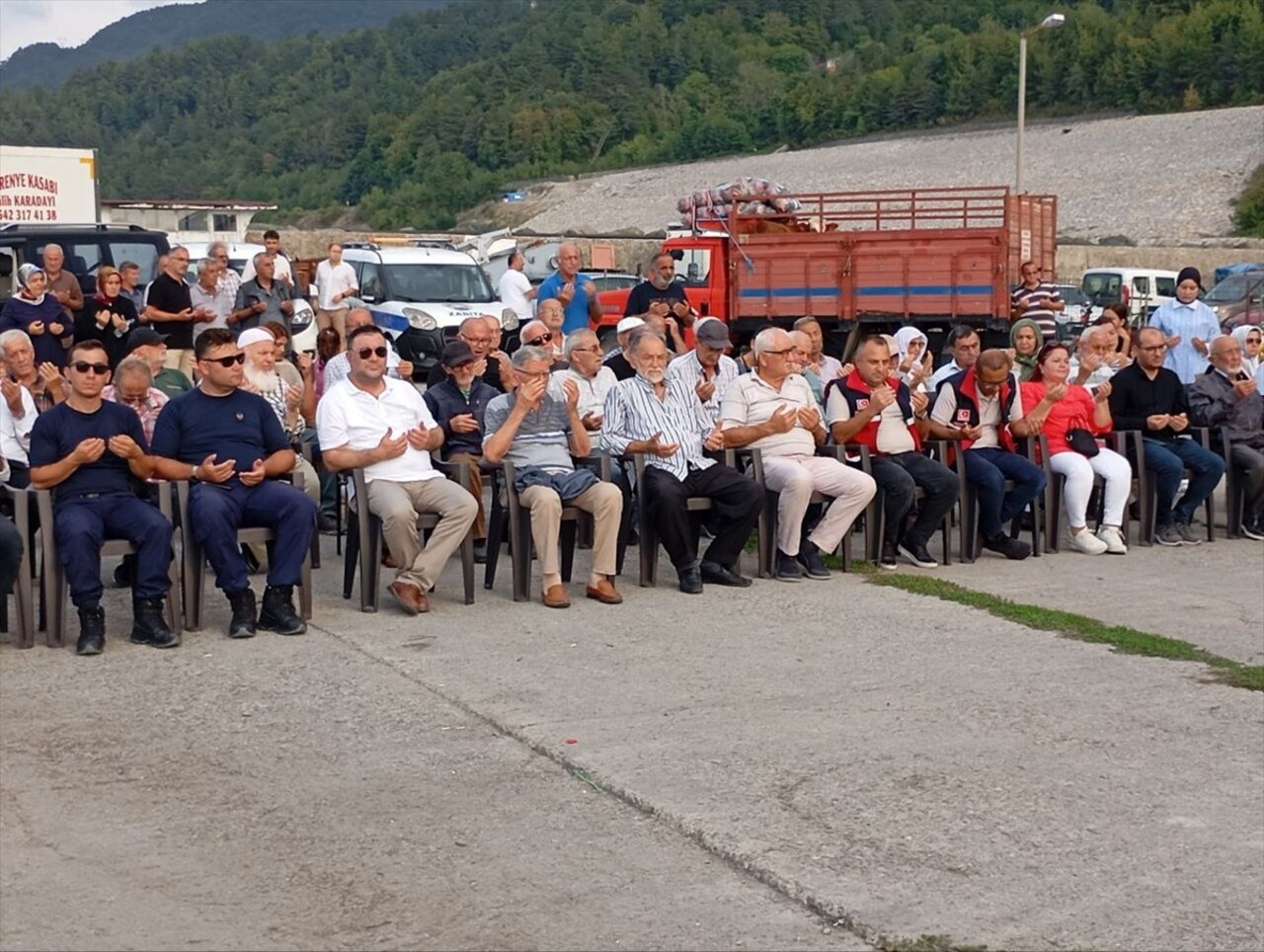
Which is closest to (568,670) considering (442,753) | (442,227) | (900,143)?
(442,753)

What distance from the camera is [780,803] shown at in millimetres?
6168

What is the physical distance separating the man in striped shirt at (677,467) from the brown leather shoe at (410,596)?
4.70ft

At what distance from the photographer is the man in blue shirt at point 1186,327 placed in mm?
14820

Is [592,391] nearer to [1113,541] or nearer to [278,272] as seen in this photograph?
[1113,541]

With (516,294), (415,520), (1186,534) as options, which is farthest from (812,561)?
(516,294)

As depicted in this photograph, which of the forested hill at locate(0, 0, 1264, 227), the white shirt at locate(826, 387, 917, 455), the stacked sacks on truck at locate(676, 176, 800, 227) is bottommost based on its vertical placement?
the white shirt at locate(826, 387, 917, 455)

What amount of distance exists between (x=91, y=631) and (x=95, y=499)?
0.63 m

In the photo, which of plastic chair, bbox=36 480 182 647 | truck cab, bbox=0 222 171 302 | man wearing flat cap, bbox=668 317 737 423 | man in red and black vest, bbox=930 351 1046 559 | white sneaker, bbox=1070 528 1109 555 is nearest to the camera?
plastic chair, bbox=36 480 182 647

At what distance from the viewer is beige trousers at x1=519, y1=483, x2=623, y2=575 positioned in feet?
30.6

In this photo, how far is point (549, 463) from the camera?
9758 millimetres

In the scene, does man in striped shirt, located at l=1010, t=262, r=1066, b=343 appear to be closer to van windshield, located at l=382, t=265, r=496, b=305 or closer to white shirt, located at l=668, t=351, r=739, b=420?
van windshield, located at l=382, t=265, r=496, b=305

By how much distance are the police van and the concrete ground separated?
13401 mm

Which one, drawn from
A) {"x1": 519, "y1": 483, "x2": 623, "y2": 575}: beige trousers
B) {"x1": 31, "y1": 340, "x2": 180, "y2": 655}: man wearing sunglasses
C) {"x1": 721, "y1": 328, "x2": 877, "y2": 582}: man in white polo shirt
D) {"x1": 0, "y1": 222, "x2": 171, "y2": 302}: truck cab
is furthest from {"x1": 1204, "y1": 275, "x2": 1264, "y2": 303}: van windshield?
{"x1": 31, "y1": 340, "x2": 180, "y2": 655}: man wearing sunglasses

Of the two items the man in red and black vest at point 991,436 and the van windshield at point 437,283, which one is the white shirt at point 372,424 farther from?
the van windshield at point 437,283
